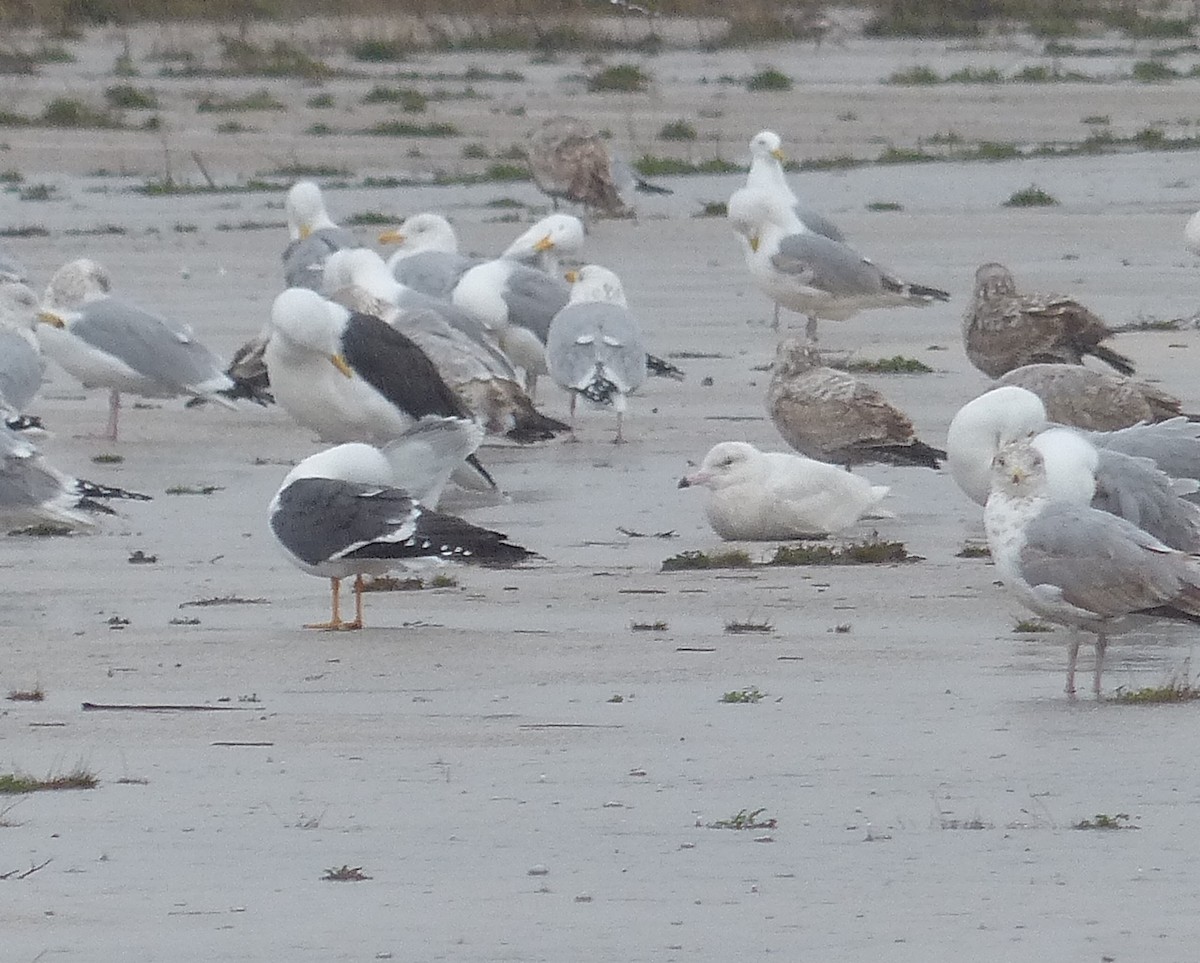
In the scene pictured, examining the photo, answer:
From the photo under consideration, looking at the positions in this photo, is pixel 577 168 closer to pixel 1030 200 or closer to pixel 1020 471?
pixel 1030 200

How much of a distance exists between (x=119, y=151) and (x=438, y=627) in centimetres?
2346

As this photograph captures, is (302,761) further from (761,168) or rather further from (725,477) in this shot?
(761,168)

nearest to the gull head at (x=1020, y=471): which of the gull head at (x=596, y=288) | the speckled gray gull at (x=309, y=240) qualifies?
the gull head at (x=596, y=288)

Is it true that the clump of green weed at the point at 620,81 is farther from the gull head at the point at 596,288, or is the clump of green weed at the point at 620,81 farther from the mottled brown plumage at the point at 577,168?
the gull head at the point at 596,288

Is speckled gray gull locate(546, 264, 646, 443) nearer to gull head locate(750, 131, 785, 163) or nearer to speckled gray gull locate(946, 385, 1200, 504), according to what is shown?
speckled gray gull locate(946, 385, 1200, 504)

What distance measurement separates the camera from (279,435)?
15.0 metres

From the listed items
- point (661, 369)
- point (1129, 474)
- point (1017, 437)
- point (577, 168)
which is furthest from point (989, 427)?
point (577, 168)

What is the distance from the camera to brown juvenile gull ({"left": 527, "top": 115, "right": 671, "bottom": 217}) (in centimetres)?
2634

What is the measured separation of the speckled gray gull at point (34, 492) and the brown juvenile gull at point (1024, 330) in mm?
5492

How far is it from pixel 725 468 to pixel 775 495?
0.24 metres

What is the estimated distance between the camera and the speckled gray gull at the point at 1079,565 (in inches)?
328

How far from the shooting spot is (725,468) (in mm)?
11422

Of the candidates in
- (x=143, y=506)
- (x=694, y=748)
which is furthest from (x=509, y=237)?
(x=694, y=748)

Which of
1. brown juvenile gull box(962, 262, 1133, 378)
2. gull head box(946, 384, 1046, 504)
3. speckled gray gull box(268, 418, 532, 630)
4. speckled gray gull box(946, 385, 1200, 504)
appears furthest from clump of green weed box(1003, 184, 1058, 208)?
speckled gray gull box(268, 418, 532, 630)
